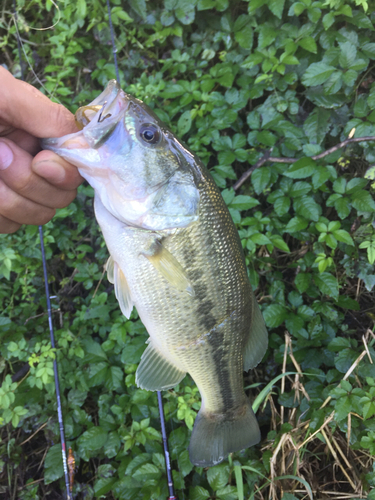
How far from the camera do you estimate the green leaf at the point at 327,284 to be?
6.48 feet

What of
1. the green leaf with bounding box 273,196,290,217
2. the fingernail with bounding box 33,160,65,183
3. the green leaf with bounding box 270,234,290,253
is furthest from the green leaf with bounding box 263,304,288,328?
the fingernail with bounding box 33,160,65,183

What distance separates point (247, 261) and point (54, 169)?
1368mm

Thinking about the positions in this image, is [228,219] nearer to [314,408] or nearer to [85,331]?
[314,408]

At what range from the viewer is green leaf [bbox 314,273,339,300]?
1977 millimetres

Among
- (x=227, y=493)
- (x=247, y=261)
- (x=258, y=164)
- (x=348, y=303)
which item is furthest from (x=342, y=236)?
(x=227, y=493)

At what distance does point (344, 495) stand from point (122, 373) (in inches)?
58.4

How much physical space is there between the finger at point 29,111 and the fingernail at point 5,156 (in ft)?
0.31

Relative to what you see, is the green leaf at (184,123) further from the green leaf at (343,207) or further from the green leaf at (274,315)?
the green leaf at (274,315)

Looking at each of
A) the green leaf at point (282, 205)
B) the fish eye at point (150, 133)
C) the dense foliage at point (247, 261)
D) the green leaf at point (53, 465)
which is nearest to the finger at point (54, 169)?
the fish eye at point (150, 133)

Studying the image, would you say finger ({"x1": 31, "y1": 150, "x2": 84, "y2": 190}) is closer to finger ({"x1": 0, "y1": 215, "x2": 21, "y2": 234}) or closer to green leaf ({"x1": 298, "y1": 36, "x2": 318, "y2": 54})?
finger ({"x1": 0, "y1": 215, "x2": 21, "y2": 234})

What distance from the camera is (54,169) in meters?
1.17

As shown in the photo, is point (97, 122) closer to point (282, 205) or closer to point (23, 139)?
point (23, 139)

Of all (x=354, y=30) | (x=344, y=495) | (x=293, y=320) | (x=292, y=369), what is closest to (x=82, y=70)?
(x=354, y=30)

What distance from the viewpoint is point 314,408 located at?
1.81 meters
